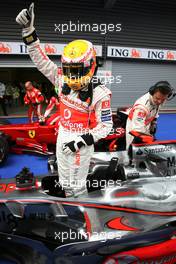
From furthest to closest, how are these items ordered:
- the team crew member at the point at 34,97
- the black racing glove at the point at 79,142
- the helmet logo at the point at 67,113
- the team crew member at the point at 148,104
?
the team crew member at the point at 34,97
the team crew member at the point at 148,104
the helmet logo at the point at 67,113
the black racing glove at the point at 79,142

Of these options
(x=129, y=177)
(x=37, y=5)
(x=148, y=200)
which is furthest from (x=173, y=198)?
(x=37, y=5)

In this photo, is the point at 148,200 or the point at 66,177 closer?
the point at 148,200

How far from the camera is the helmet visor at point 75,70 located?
1920 millimetres

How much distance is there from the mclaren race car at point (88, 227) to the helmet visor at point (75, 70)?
84cm

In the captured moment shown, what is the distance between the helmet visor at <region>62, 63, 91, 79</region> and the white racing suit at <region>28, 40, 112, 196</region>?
16 cm

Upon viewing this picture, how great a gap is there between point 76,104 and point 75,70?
28 cm

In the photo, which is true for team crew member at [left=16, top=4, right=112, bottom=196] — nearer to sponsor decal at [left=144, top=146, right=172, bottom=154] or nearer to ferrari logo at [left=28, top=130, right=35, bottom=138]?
sponsor decal at [left=144, top=146, right=172, bottom=154]

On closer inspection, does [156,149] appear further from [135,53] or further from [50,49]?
[135,53]

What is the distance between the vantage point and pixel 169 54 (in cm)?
970

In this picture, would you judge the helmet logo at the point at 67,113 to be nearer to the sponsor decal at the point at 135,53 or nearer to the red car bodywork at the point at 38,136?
the red car bodywork at the point at 38,136

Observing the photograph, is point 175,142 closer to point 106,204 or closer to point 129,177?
Answer: point 129,177

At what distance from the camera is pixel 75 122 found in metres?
2.16

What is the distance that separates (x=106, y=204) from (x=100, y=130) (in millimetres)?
562

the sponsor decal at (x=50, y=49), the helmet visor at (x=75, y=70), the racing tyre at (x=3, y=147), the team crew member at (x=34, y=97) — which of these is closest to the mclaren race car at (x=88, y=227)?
the helmet visor at (x=75, y=70)
